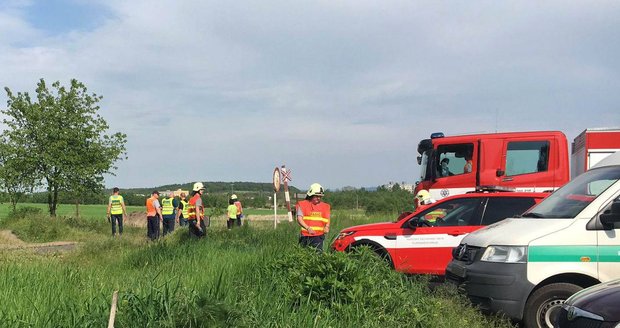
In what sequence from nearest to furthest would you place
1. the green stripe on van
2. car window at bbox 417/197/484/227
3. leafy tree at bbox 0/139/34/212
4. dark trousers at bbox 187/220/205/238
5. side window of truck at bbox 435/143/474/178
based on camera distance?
the green stripe on van
car window at bbox 417/197/484/227
side window of truck at bbox 435/143/474/178
dark trousers at bbox 187/220/205/238
leafy tree at bbox 0/139/34/212

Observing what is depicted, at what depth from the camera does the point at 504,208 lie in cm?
904

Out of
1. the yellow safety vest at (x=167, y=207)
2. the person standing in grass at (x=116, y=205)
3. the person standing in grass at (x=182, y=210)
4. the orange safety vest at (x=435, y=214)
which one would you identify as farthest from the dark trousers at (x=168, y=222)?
the orange safety vest at (x=435, y=214)

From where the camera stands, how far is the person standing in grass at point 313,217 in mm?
9266

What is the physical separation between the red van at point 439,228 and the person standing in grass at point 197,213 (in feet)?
17.8

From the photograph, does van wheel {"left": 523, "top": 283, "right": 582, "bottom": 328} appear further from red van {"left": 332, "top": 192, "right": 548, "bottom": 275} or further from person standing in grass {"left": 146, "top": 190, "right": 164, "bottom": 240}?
person standing in grass {"left": 146, "top": 190, "right": 164, "bottom": 240}

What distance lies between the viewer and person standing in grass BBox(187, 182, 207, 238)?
44.0 ft

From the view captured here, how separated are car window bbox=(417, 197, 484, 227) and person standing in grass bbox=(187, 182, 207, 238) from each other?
20.2 feet

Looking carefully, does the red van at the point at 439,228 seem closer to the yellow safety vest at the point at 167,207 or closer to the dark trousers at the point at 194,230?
the dark trousers at the point at 194,230

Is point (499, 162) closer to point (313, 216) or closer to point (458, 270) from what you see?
point (313, 216)

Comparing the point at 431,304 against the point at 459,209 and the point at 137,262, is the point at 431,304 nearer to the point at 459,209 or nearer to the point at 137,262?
the point at 459,209

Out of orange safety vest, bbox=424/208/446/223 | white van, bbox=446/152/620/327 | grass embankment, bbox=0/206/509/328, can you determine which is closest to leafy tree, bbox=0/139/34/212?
grass embankment, bbox=0/206/509/328

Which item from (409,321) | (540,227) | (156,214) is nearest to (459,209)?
(540,227)

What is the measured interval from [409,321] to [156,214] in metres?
13.5

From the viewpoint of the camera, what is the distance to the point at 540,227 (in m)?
6.11
